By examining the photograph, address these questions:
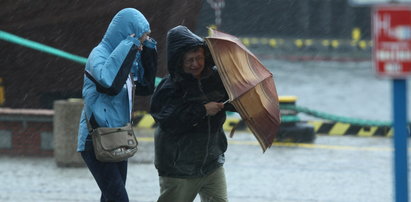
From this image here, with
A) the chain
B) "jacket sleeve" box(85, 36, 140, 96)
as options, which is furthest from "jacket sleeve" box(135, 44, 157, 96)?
the chain

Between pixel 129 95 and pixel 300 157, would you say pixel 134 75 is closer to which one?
pixel 129 95

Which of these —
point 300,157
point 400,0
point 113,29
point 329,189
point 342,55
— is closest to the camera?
point 400,0

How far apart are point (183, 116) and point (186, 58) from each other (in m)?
0.34

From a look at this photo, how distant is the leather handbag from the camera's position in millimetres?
5352

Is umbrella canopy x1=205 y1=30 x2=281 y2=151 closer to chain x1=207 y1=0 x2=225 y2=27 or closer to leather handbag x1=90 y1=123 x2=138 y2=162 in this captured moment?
leather handbag x1=90 y1=123 x2=138 y2=162

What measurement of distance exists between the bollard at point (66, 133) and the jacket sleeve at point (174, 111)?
12.9 ft

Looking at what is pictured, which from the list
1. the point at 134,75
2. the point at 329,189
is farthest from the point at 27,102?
the point at 134,75

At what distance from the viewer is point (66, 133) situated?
30.1ft

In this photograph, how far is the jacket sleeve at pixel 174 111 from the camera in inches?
204

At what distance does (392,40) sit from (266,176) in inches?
198

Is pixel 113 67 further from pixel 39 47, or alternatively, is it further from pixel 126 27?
pixel 39 47

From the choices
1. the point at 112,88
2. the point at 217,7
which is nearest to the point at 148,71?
the point at 112,88

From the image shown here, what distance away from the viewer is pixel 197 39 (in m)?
5.26

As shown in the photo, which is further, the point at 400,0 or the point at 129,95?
the point at 129,95
